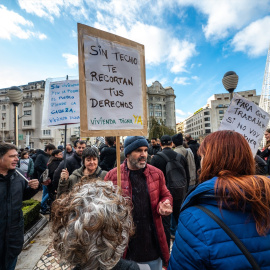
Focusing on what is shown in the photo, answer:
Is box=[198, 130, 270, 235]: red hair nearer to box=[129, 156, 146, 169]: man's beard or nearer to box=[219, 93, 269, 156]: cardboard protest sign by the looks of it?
box=[129, 156, 146, 169]: man's beard

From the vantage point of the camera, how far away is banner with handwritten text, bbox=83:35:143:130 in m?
1.93

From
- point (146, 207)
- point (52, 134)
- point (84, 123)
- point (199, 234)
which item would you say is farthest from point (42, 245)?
point (52, 134)

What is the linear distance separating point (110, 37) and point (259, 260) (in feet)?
7.51

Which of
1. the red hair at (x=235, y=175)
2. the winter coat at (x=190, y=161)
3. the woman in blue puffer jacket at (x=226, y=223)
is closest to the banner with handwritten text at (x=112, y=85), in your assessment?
the red hair at (x=235, y=175)

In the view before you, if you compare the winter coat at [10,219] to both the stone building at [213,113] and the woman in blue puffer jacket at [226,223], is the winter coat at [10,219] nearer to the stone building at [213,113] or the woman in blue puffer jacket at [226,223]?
the woman in blue puffer jacket at [226,223]

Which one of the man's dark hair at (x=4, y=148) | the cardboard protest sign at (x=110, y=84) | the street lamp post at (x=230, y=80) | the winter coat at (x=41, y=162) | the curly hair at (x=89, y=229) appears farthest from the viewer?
the winter coat at (x=41, y=162)

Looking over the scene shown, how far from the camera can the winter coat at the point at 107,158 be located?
15.8 feet

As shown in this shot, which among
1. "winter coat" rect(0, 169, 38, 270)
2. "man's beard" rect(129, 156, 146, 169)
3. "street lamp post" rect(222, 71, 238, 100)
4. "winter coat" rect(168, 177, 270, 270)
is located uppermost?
"street lamp post" rect(222, 71, 238, 100)

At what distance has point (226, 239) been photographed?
0.95 m

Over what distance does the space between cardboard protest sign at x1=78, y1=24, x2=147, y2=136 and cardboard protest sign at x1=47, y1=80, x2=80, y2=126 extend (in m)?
1.72

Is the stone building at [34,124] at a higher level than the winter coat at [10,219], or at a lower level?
higher

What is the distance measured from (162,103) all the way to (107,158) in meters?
64.7

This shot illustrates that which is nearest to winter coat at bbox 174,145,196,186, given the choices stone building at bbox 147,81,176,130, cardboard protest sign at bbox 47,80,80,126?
cardboard protest sign at bbox 47,80,80,126

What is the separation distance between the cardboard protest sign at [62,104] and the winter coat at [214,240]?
2968 millimetres
